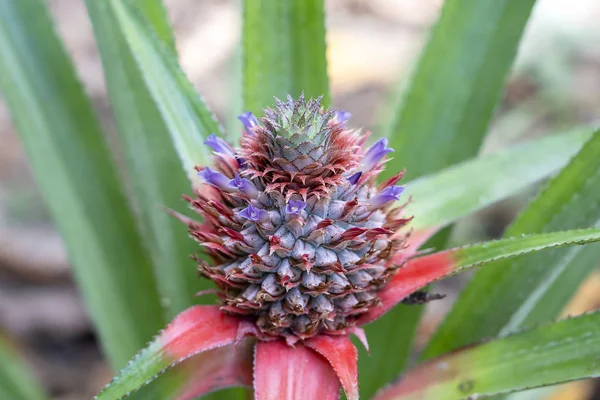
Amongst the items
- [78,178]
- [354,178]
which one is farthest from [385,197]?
[78,178]

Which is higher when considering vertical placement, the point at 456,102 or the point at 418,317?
the point at 456,102

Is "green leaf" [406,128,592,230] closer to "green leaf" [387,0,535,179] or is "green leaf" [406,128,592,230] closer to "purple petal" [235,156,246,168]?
"green leaf" [387,0,535,179]

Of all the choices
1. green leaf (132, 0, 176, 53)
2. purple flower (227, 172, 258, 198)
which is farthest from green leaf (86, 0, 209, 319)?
purple flower (227, 172, 258, 198)

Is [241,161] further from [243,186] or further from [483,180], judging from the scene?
[483,180]

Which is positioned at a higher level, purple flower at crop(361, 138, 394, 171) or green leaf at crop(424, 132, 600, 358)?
purple flower at crop(361, 138, 394, 171)

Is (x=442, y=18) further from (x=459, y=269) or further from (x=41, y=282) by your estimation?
(x=41, y=282)

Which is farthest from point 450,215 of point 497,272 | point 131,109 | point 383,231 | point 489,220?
point 489,220

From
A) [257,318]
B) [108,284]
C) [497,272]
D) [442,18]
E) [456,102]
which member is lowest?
[257,318]

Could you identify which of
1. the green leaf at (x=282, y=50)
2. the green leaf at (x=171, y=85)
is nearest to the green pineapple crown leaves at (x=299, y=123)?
the green leaf at (x=171, y=85)
